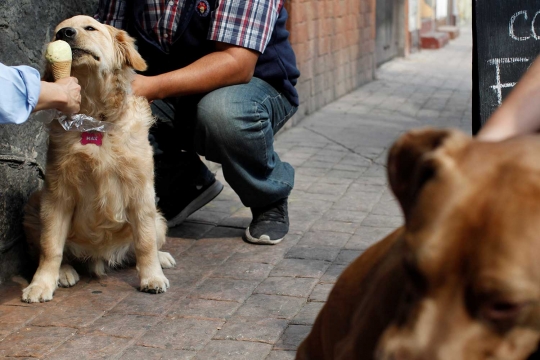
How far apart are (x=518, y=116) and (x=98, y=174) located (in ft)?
7.42

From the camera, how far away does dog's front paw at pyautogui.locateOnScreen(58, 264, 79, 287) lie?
3.93 meters

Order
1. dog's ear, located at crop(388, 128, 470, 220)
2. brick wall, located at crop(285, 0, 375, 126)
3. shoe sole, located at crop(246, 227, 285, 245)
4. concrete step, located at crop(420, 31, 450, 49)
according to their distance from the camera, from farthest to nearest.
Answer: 1. concrete step, located at crop(420, 31, 450, 49)
2. brick wall, located at crop(285, 0, 375, 126)
3. shoe sole, located at crop(246, 227, 285, 245)
4. dog's ear, located at crop(388, 128, 470, 220)

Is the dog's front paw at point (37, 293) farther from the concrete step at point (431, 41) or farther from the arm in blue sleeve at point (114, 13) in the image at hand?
the concrete step at point (431, 41)

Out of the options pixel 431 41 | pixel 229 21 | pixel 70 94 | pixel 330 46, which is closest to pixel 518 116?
pixel 70 94

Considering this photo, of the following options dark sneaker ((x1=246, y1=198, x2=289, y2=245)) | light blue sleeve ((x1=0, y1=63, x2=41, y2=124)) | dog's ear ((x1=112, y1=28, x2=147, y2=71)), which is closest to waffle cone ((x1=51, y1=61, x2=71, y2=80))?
light blue sleeve ((x1=0, y1=63, x2=41, y2=124))

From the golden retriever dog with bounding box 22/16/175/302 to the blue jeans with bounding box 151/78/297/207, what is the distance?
42 centimetres

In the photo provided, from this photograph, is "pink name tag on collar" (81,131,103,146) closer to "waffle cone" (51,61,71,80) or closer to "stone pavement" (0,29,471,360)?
"waffle cone" (51,61,71,80)

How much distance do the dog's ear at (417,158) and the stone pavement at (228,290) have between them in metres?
1.69

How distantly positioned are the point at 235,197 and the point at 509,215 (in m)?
4.23

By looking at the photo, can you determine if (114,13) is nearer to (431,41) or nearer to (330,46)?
(330,46)

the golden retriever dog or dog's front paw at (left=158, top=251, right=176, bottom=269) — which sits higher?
the golden retriever dog

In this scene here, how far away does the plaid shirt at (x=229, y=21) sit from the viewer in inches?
167

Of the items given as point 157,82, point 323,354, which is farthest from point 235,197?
point 323,354

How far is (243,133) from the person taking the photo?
13.9 ft
